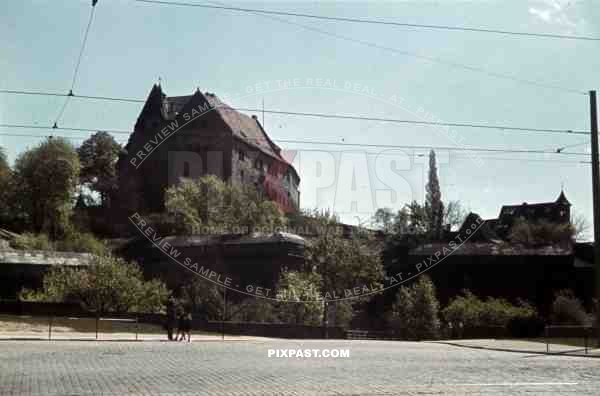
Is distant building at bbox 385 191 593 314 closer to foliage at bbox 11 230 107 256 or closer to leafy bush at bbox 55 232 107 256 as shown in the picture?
leafy bush at bbox 55 232 107 256

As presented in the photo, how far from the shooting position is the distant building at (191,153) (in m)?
81.6

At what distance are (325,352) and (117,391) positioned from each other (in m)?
11.6

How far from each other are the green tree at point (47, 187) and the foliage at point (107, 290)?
93.4ft

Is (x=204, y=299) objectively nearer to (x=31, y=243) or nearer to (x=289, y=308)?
(x=289, y=308)

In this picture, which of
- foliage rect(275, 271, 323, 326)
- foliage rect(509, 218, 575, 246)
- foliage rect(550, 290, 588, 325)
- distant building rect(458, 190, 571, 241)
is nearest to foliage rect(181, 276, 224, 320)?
foliage rect(275, 271, 323, 326)

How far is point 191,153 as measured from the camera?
8869cm

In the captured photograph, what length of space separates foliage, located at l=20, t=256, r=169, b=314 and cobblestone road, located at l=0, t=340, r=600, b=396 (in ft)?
81.8

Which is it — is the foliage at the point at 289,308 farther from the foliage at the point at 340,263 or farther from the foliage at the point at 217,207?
the foliage at the point at 217,207

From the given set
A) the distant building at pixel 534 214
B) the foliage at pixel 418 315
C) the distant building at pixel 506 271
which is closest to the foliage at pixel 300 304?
the foliage at pixel 418 315

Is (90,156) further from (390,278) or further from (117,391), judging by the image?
(117,391)

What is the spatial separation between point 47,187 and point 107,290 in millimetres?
35153

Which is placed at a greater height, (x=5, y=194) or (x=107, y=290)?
(x=5, y=194)

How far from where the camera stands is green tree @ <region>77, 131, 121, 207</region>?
8812 cm

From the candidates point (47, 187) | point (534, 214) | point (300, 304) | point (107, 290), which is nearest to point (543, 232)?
point (534, 214)
